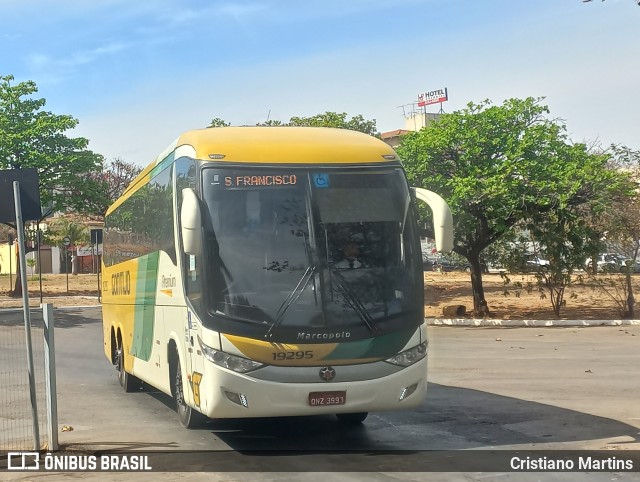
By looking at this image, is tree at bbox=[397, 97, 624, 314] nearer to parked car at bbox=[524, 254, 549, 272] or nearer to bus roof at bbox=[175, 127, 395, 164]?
parked car at bbox=[524, 254, 549, 272]

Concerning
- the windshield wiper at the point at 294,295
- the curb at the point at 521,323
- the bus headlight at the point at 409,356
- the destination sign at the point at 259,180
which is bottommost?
the curb at the point at 521,323

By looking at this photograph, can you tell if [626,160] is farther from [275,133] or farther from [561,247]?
[275,133]

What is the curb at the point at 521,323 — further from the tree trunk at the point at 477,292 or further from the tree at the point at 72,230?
the tree at the point at 72,230

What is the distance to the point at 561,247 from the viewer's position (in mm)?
26047

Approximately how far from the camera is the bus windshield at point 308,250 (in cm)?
866

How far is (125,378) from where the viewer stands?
14.4 metres

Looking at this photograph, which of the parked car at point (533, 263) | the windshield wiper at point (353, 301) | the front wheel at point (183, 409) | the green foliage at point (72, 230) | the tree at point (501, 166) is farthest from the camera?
the green foliage at point (72, 230)

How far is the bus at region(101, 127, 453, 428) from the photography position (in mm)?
8570

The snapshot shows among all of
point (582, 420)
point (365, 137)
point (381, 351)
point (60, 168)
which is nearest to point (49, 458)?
point (381, 351)

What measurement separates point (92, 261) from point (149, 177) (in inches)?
2364

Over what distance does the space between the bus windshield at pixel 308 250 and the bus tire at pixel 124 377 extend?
608 cm

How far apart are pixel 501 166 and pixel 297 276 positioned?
17243 millimetres
